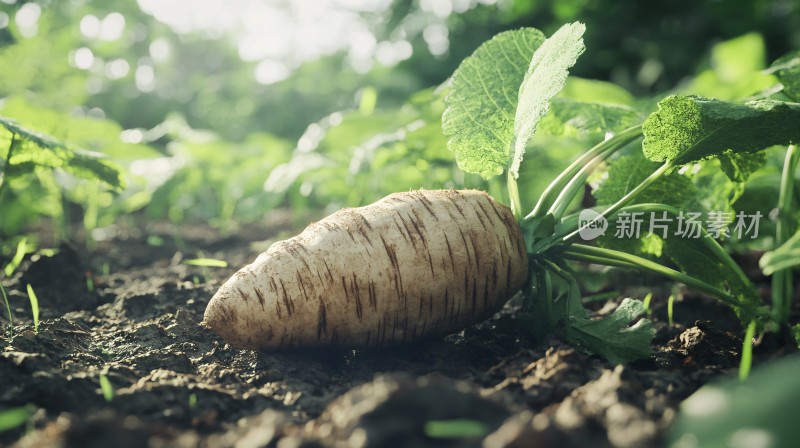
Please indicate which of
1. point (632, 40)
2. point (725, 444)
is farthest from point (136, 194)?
point (632, 40)

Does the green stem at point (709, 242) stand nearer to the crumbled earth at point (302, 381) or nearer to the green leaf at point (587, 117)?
the crumbled earth at point (302, 381)

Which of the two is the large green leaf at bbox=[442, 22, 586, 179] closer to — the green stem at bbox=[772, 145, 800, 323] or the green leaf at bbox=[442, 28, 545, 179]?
the green leaf at bbox=[442, 28, 545, 179]

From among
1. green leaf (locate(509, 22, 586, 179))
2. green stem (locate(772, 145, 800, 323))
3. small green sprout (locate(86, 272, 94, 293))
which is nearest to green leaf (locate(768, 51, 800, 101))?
green stem (locate(772, 145, 800, 323))

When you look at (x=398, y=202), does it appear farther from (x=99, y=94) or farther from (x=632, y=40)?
(x=99, y=94)

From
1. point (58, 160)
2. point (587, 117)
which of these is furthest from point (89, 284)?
point (587, 117)

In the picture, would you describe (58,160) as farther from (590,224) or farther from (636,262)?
(636,262)

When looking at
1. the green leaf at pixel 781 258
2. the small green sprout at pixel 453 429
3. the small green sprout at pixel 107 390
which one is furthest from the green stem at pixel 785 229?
the small green sprout at pixel 107 390
